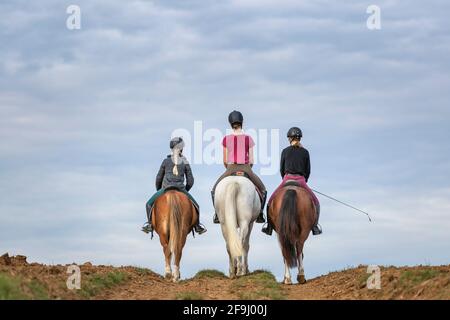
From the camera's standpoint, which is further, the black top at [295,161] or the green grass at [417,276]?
the black top at [295,161]

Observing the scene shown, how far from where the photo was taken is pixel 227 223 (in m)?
19.6

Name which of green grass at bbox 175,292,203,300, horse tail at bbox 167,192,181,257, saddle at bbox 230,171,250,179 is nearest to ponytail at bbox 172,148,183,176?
horse tail at bbox 167,192,181,257

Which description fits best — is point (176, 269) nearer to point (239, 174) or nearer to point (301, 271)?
point (239, 174)

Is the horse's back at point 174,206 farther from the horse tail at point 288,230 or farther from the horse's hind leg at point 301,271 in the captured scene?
the horse's hind leg at point 301,271

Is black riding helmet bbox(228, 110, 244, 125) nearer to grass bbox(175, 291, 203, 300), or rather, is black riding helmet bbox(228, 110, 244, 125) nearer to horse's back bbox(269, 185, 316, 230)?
horse's back bbox(269, 185, 316, 230)

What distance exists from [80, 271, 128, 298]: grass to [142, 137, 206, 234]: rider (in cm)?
233

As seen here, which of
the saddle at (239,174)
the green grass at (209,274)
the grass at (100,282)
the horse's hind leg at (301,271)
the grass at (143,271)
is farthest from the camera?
the green grass at (209,274)

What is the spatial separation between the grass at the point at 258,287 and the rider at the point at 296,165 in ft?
4.56

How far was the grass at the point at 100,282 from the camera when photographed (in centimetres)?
1561

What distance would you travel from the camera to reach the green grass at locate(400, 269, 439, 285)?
1567 cm

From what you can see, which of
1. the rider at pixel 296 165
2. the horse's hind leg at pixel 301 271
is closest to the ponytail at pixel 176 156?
the rider at pixel 296 165
